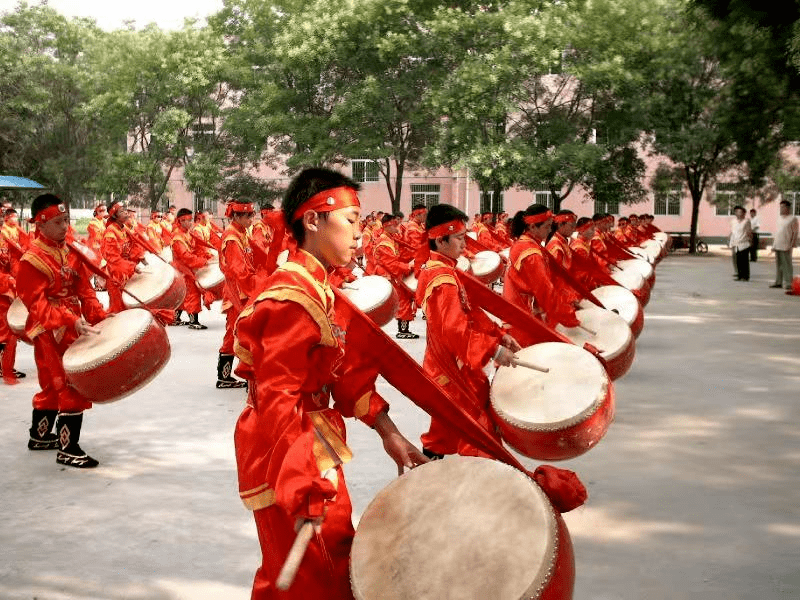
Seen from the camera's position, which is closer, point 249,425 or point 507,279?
point 249,425

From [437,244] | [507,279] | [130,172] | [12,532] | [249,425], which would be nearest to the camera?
[249,425]

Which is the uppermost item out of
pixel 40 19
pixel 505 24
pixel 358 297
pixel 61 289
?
pixel 40 19

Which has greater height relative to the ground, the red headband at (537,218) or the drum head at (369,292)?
the red headband at (537,218)

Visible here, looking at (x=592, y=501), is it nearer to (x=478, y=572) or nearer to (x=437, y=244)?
(x=437, y=244)

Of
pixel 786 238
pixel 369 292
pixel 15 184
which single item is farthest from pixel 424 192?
pixel 369 292

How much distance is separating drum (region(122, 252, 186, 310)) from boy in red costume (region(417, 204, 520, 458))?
17.4 ft

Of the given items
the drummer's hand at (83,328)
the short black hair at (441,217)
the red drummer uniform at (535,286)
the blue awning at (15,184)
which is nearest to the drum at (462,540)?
the short black hair at (441,217)

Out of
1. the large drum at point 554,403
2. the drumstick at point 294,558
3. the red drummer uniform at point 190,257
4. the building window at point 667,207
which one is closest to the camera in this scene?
the drumstick at point 294,558

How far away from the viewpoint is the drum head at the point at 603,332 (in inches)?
251

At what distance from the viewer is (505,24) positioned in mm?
24984

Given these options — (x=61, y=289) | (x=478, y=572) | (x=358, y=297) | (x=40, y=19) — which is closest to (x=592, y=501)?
(x=478, y=572)

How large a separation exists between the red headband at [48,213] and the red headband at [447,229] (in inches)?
90.1

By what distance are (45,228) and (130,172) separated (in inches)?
1125

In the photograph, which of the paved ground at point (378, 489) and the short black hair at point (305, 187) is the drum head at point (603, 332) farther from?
the short black hair at point (305, 187)
